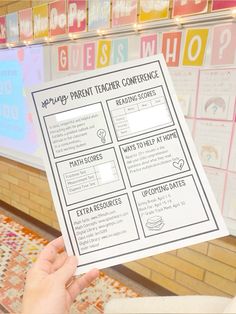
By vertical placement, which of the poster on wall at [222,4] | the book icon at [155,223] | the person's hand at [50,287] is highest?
the poster on wall at [222,4]

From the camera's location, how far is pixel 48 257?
726 millimetres

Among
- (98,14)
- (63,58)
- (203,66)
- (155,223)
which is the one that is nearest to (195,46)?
(203,66)

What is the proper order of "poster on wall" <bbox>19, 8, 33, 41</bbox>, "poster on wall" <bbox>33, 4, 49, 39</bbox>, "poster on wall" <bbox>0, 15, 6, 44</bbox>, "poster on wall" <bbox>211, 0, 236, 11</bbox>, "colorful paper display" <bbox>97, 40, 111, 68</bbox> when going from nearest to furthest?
"poster on wall" <bbox>211, 0, 236, 11</bbox>, "colorful paper display" <bbox>97, 40, 111, 68</bbox>, "poster on wall" <bbox>33, 4, 49, 39</bbox>, "poster on wall" <bbox>19, 8, 33, 41</bbox>, "poster on wall" <bbox>0, 15, 6, 44</bbox>

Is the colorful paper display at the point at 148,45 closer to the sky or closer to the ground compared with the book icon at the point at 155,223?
closer to the sky

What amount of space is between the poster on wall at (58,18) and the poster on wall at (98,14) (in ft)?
0.91

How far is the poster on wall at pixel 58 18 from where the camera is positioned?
7.55 ft

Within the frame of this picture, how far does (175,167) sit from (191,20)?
1292 millimetres

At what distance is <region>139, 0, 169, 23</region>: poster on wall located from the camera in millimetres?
1712

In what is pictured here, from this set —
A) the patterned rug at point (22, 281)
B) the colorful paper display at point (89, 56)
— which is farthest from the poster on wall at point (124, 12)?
the patterned rug at point (22, 281)

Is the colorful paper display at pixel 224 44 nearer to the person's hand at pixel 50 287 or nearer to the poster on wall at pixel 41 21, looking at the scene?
the person's hand at pixel 50 287

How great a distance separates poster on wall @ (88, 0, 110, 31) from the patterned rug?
180 centimetres

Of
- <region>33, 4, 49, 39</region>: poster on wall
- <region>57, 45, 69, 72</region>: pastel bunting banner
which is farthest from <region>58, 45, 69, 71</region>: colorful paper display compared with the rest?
<region>33, 4, 49, 39</region>: poster on wall

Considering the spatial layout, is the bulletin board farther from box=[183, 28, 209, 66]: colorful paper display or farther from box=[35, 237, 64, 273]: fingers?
box=[35, 237, 64, 273]: fingers

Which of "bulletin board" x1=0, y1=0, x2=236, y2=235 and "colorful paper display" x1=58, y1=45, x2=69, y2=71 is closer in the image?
"bulletin board" x1=0, y1=0, x2=236, y2=235
